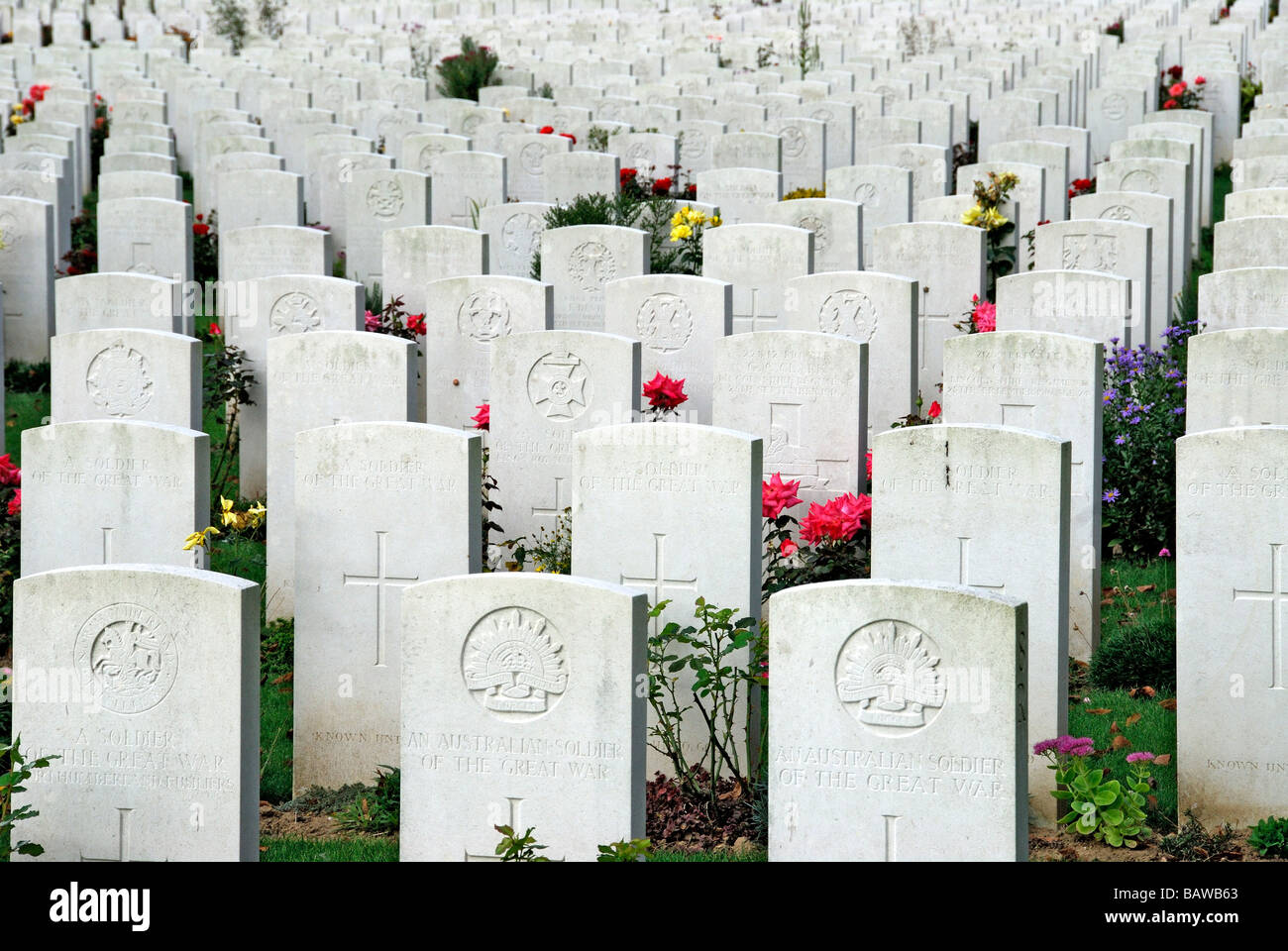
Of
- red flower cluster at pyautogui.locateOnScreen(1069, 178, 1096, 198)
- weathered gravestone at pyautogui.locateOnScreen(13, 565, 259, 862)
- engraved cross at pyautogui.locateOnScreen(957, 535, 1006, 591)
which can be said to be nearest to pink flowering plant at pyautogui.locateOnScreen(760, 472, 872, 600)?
engraved cross at pyautogui.locateOnScreen(957, 535, 1006, 591)

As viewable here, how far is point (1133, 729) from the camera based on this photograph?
20.5ft

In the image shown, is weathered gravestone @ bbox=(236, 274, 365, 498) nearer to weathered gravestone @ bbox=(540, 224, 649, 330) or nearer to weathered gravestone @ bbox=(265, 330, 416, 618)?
weathered gravestone @ bbox=(265, 330, 416, 618)

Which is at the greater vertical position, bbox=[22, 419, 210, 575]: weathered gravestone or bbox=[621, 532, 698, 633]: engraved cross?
bbox=[22, 419, 210, 575]: weathered gravestone

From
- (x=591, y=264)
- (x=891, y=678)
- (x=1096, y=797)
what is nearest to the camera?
(x=891, y=678)

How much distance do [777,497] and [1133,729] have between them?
1.59 metres

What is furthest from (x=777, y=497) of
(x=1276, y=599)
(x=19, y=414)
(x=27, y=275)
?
(x=27, y=275)

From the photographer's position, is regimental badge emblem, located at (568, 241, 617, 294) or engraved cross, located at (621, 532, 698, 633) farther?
regimental badge emblem, located at (568, 241, 617, 294)

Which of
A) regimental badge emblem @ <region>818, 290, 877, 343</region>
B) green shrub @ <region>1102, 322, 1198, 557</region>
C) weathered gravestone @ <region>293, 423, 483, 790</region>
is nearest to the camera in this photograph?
weathered gravestone @ <region>293, 423, 483, 790</region>

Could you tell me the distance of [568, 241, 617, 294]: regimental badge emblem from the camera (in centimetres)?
1023

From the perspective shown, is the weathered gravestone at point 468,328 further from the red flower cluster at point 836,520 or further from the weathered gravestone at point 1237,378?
the weathered gravestone at point 1237,378

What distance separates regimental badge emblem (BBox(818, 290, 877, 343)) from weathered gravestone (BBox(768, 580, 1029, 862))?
4.23 metres

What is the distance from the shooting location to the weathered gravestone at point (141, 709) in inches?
191

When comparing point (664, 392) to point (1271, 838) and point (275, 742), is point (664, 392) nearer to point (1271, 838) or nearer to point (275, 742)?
point (275, 742)

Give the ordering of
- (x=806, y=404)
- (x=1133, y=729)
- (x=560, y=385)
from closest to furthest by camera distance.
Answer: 1. (x=1133, y=729)
2. (x=806, y=404)
3. (x=560, y=385)
